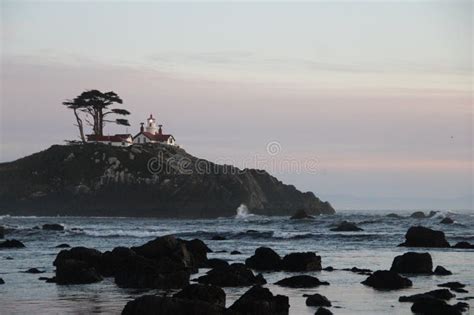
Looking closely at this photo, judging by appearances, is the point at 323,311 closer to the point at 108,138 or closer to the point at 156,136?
the point at 108,138

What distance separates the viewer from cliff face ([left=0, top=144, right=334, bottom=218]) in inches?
5448

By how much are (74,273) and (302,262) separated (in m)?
12.2

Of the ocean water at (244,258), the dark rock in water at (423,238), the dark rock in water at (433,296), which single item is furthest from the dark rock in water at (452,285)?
the dark rock in water at (423,238)

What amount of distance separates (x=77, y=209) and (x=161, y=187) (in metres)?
15.8

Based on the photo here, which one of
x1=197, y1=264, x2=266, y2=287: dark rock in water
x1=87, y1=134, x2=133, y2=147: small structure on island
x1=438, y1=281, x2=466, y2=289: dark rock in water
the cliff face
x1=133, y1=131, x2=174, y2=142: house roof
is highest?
x1=133, y1=131, x2=174, y2=142: house roof

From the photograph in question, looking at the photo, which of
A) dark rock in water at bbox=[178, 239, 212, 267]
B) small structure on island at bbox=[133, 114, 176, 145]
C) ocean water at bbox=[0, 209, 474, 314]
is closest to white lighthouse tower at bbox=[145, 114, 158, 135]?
small structure on island at bbox=[133, 114, 176, 145]

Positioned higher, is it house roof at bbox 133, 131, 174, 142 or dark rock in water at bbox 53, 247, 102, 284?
house roof at bbox 133, 131, 174, 142

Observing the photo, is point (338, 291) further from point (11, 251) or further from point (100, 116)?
point (100, 116)

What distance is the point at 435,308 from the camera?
2438 cm

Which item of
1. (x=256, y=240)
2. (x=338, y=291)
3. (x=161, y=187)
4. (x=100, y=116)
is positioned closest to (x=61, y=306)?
(x=338, y=291)

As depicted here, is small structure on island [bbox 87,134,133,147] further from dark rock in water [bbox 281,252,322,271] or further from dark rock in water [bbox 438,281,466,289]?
dark rock in water [bbox 438,281,466,289]

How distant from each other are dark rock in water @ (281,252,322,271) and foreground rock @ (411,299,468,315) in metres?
15.0

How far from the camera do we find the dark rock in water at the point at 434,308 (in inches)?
950

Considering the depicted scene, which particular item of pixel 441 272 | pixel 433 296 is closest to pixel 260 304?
pixel 433 296
